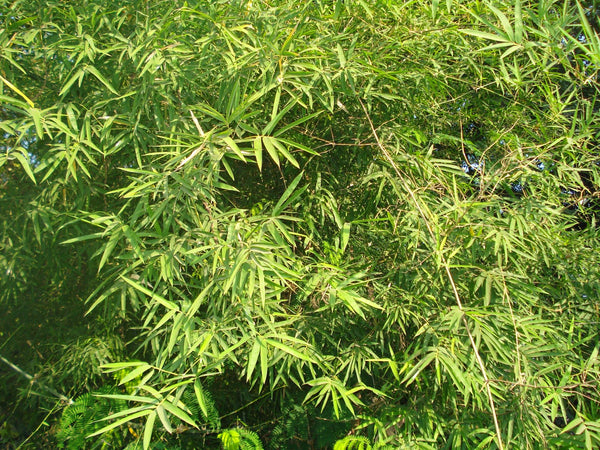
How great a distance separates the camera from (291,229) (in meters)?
1.92

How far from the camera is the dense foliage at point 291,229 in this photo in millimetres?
1487

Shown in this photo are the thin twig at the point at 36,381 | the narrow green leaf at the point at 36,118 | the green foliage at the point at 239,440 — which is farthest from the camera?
the thin twig at the point at 36,381

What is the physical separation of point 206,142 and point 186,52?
41 cm

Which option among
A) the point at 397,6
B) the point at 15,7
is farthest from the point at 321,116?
the point at 15,7

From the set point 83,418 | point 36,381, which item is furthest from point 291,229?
point 36,381

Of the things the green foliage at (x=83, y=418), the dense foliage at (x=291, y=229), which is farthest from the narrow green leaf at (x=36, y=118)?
the green foliage at (x=83, y=418)

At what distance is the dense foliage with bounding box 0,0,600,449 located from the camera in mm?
1487

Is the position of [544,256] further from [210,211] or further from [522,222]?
[210,211]

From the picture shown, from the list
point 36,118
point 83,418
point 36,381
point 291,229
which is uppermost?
point 36,118

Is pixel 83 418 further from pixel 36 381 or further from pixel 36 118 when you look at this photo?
pixel 36 118

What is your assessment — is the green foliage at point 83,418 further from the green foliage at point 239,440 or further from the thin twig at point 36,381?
the green foliage at point 239,440

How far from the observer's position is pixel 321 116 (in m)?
1.94

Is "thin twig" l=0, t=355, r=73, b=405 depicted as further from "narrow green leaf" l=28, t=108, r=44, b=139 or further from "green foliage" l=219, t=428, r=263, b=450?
"narrow green leaf" l=28, t=108, r=44, b=139

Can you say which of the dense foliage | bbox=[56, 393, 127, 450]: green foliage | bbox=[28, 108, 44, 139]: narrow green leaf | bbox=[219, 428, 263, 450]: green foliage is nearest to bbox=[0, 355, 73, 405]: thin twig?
the dense foliage
